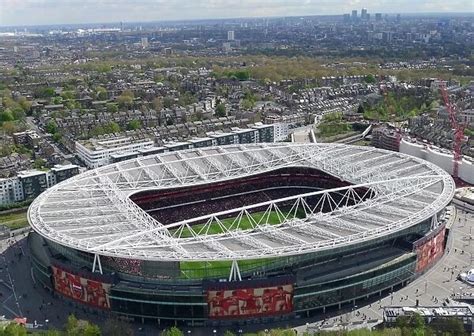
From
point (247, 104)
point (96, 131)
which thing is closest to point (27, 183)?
point (96, 131)

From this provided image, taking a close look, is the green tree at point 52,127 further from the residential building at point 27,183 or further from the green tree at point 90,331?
the green tree at point 90,331

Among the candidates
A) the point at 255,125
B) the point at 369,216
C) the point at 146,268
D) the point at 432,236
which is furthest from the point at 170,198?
the point at 255,125

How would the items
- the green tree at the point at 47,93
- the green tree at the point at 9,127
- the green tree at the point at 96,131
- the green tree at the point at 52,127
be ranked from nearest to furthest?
1. the green tree at the point at 96,131
2. the green tree at the point at 9,127
3. the green tree at the point at 52,127
4. the green tree at the point at 47,93

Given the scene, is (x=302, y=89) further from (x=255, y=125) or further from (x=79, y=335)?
(x=79, y=335)

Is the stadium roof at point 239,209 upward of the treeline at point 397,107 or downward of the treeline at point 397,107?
upward

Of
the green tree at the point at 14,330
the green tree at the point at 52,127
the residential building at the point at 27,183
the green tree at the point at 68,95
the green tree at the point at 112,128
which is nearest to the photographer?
the green tree at the point at 14,330

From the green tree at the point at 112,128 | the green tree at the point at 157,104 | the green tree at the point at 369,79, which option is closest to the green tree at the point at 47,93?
the green tree at the point at 157,104
